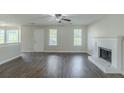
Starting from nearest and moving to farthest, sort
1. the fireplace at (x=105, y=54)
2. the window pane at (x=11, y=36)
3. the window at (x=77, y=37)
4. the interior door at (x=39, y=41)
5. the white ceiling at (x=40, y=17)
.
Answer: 1. the white ceiling at (x=40, y=17)
2. the window pane at (x=11, y=36)
3. the fireplace at (x=105, y=54)
4. the window at (x=77, y=37)
5. the interior door at (x=39, y=41)

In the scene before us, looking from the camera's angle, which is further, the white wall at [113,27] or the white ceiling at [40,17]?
the white wall at [113,27]

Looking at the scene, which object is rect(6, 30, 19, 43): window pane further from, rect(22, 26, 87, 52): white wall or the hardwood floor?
rect(22, 26, 87, 52): white wall

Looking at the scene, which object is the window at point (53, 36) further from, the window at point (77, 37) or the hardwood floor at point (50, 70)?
the hardwood floor at point (50, 70)

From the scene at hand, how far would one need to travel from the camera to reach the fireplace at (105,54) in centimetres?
475

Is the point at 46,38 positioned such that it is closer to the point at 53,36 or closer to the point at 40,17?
the point at 53,36

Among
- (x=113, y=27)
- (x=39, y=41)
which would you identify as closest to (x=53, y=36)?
(x=39, y=41)

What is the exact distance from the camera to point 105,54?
5211 mm

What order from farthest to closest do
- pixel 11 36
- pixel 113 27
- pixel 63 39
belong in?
pixel 63 39 → pixel 11 36 → pixel 113 27

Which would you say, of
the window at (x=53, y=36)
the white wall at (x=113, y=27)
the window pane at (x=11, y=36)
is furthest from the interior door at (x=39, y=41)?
the white wall at (x=113, y=27)
